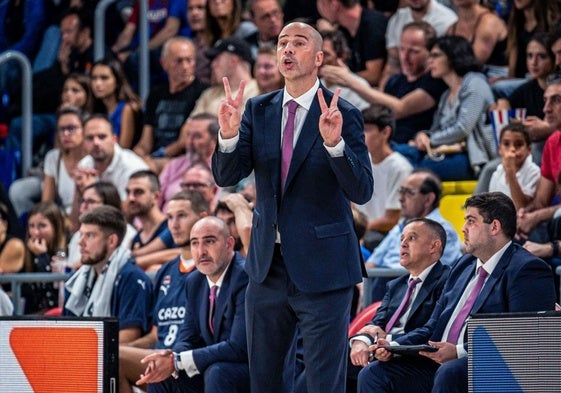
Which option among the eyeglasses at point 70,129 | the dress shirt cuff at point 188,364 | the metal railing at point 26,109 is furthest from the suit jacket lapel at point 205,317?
the metal railing at point 26,109

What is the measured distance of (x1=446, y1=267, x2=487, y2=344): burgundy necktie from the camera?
6648mm

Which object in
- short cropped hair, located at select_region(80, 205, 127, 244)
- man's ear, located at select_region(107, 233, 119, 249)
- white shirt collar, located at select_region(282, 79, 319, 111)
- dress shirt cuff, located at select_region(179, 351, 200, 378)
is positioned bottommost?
dress shirt cuff, located at select_region(179, 351, 200, 378)

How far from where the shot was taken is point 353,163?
5.35m

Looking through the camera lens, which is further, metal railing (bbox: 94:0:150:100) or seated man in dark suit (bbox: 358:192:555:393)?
metal railing (bbox: 94:0:150:100)

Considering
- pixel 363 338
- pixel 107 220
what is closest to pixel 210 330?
pixel 363 338

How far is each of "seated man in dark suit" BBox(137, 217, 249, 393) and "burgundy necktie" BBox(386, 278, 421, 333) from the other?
0.81m

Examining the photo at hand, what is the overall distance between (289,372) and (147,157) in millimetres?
5921

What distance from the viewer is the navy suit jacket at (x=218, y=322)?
23.7 ft

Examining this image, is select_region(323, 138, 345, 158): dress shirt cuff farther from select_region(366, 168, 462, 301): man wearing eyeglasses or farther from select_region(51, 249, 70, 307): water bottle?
select_region(51, 249, 70, 307): water bottle

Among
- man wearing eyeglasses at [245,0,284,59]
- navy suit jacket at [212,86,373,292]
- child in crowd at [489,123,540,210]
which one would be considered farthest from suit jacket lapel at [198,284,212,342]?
man wearing eyeglasses at [245,0,284,59]

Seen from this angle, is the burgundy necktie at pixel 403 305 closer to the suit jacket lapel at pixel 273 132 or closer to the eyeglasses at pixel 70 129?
the suit jacket lapel at pixel 273 132

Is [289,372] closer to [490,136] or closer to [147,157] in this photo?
[490,136]

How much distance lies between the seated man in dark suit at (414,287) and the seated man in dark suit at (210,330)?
68 centimetres

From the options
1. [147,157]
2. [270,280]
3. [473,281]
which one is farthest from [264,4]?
[270,280]
